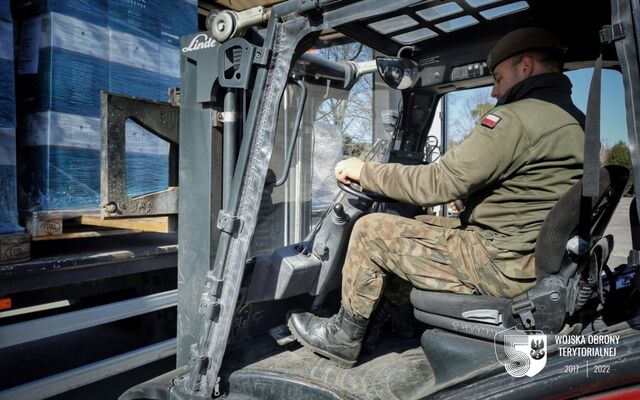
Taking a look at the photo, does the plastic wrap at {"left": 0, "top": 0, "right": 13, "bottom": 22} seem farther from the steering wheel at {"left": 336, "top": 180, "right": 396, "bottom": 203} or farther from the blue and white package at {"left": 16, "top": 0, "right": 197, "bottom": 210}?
the steering wheel at {"left": 336, "top": 180, "right": 396, "bottom": 203}

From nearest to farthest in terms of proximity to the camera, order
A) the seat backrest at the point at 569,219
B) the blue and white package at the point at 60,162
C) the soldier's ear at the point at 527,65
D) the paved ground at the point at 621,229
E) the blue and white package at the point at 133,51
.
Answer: the seat backrest at the point at 569,219 → the paved ground at the point at 621,229 → the soldier's ear at the point at 527,65 → the blue and white package at the point at 60,162 → the blue and white package at the point at 133,51

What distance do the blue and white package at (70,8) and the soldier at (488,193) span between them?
1.80 m

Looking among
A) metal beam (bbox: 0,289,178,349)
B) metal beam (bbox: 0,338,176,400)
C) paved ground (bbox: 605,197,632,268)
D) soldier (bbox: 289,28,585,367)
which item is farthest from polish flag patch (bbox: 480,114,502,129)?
metal beam (bbox: 0,338,176,400)

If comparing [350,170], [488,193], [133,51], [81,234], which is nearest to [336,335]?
[350,170]

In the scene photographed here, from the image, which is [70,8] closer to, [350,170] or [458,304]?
[350,170]

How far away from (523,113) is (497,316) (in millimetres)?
698

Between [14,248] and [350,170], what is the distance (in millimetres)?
1569

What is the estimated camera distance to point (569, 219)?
5.11 ft

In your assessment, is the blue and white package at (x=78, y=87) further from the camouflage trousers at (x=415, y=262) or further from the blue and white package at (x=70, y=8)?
the camouflage trousers at (x=415, y=262)

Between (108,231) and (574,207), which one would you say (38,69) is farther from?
(574,207)

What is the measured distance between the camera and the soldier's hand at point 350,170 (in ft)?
6.68

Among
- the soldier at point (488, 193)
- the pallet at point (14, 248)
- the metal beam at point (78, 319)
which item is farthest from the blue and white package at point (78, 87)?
the soldier at point (488, 193)

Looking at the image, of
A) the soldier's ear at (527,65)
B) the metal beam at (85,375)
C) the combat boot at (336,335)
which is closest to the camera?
the soldier's ear at (527,65)

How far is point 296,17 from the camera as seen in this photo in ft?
6.20
